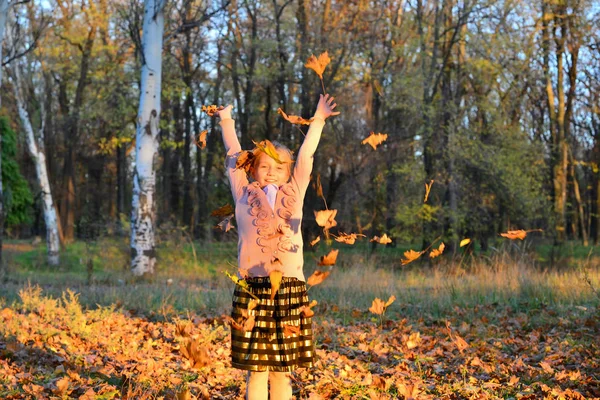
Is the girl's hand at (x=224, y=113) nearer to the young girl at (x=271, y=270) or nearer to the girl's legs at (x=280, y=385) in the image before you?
the young girl at (x=271, y=270)

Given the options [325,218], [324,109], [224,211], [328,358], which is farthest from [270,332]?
[328,358]

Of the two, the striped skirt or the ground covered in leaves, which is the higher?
the striped skirt

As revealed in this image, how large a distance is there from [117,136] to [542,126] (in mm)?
19120

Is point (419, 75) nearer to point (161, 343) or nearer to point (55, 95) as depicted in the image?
point (161, 343)

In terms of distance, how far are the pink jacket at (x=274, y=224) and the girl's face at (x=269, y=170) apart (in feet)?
0.17

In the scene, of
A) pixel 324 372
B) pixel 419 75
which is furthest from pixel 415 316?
pixel 419 75

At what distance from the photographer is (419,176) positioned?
21062 millimetres

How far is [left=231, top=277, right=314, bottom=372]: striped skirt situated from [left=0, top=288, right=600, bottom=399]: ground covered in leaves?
0.26 metres

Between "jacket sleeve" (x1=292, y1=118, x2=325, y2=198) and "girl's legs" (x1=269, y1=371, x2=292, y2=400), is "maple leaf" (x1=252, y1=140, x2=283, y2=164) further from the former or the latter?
"girl's legs" (x1=269, y1=371, x2=292, y2=400)

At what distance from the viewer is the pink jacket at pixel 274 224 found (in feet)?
12.9

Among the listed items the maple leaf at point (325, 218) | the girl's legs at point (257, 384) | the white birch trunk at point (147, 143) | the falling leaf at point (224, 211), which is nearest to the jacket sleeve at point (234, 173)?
the falling leaf at point (224, 211)

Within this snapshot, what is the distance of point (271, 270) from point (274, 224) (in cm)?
28

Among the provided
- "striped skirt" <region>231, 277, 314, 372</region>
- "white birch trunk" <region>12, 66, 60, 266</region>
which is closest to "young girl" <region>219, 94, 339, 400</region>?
"striped skirt" <region>231, 277, 314, 372</region>

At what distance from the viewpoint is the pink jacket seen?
3932mm
